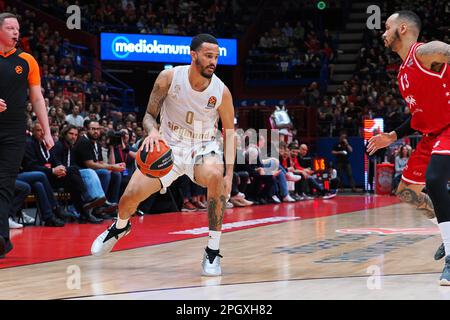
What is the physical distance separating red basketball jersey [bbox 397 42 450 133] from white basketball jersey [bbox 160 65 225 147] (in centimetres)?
144

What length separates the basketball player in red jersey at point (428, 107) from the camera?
4.95 meters

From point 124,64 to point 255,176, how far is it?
10296 millimetres

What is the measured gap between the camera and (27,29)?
19812 millimetres

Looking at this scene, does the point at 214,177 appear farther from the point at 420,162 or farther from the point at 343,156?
the point at 343,156

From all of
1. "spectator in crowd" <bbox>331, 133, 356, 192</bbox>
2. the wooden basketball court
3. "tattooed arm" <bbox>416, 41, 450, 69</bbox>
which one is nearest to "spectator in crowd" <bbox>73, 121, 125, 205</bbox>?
the wooden basketball court

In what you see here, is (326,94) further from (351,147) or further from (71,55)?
(71,55)

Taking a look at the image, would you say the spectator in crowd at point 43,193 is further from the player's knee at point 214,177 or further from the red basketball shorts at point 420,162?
the red basketball shorts at point 420,162

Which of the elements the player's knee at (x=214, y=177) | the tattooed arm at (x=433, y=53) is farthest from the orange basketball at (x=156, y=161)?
the tattooed arm at (x=433, y=53)

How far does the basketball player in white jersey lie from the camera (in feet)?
18.8

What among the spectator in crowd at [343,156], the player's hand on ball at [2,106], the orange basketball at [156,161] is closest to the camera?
the orange basketball at [156,161]

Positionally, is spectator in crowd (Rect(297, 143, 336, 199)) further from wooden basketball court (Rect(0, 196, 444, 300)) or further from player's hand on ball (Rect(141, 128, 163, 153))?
player's hand on ball (Rect(141, 128, 163, 153))

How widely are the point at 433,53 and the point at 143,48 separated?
1913cm

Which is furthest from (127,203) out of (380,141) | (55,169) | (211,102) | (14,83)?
(55,169)

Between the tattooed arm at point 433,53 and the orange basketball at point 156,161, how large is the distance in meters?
1.87
